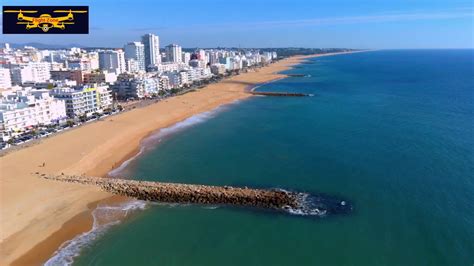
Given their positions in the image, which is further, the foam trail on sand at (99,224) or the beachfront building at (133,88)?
the beachfront building at (133,88)

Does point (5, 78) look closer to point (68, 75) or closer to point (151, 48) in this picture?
point (68, 75)

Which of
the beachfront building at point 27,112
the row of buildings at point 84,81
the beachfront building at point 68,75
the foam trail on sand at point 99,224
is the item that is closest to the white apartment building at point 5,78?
the row of buildings at point 84,81

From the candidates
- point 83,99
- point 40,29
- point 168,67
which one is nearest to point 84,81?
point 83,99

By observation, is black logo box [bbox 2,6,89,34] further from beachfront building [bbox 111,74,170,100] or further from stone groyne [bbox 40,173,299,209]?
beachfront building [bbox 111,74,170,100]

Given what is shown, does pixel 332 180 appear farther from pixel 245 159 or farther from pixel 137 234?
pixel 137 234

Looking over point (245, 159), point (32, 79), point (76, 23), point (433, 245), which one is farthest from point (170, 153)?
point (32, 79)

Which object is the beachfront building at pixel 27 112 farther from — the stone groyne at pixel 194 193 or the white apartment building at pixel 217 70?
the white apartment building at pixel 217 70
